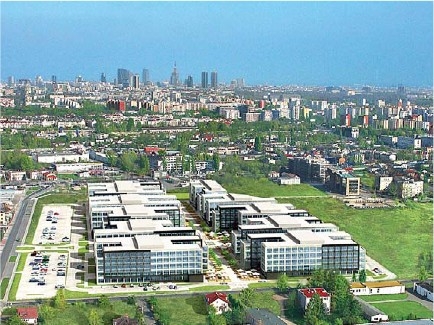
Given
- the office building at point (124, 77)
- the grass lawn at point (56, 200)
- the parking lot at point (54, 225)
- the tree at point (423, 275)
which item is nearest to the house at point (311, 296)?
the tree at point (423, 275)

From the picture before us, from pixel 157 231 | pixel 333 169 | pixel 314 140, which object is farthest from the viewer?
pixel 314 140

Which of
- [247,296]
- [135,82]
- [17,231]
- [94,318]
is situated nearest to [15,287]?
[94,318]

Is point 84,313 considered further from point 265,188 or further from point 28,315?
point 265,188

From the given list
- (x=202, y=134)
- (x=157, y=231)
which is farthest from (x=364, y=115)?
(x=157, y=231)

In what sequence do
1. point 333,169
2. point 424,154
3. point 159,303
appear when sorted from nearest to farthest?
point 159,303
point 333,169
point 424,154

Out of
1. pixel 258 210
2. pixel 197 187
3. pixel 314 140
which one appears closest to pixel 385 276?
pixel 258 210

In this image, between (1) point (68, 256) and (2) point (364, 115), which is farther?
(2) point (364, 115)

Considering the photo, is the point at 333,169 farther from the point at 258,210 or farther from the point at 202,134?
the point at 202,134
